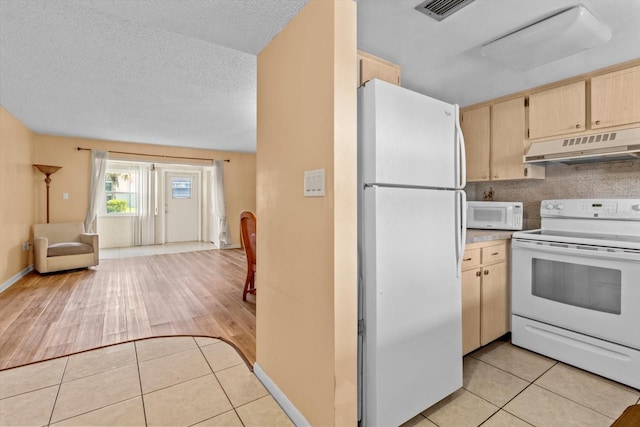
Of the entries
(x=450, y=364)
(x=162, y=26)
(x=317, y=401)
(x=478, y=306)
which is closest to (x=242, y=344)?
(x=317, y=401)

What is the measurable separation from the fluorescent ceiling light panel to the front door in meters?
7.75

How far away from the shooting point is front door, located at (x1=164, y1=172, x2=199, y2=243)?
8.05 metres

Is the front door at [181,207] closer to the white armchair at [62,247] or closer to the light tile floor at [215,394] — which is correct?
the white armchair at [62,247]

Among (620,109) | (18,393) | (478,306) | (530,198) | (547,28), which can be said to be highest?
(547,28)

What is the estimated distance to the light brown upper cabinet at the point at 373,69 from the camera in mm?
1729

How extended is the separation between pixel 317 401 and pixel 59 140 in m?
6.66

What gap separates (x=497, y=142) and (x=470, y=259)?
1572mm

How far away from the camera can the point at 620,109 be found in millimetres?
2352

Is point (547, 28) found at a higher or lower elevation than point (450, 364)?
higher

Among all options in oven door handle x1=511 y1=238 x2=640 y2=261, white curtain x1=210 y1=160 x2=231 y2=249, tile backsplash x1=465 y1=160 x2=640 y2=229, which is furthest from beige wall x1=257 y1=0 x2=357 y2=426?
white curtain x1=210 y1=160 x2=231 y2=249

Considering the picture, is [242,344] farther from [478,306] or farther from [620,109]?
[620,109]

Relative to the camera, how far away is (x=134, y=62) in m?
2.77

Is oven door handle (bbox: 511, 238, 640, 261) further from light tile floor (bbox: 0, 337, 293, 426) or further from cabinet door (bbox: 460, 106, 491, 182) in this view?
light tile floor (bbox: 0, 337, 293, 426)

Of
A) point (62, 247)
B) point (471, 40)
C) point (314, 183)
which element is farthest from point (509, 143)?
point (62, 247)
